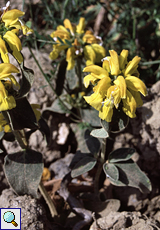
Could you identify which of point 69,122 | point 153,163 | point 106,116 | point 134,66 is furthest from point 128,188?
point 134,66

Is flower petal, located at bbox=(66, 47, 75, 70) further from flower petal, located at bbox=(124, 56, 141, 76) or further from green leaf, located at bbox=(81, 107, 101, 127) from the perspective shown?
flower petal, located at bbox=(124, 56, 141, 76)

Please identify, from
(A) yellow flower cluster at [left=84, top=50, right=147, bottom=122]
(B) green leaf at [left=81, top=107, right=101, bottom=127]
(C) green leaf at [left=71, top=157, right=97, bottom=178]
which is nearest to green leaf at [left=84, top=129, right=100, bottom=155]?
(C) green leaf at [left=71, top=157, right=97, bottom=178]

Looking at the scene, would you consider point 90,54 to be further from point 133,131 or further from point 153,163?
point 153,163

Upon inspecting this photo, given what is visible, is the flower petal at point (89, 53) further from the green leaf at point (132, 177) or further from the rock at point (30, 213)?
the rock at point (30, 213)

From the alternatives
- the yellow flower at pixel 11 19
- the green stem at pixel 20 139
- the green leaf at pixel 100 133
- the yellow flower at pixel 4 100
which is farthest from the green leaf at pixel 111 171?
the yellow flower at pixel 11 19

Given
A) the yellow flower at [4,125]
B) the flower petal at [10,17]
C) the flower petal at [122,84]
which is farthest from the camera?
the yellow flower at [4,125]

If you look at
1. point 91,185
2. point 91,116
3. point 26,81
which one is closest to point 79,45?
point 91,116
